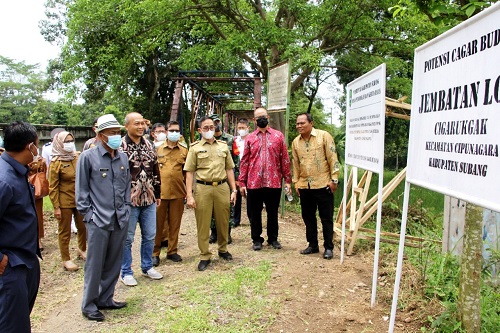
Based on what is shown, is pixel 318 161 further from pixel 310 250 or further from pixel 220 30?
pixel 220 30

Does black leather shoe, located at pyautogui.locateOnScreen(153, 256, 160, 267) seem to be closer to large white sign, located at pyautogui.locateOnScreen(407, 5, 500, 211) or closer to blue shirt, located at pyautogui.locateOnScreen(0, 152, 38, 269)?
blue shirt, located at pyautogui.locateOnScreen(0, 152, 38, 269)

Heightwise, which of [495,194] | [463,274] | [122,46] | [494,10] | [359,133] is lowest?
[463,274]

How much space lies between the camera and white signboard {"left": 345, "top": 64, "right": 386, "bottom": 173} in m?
3.42

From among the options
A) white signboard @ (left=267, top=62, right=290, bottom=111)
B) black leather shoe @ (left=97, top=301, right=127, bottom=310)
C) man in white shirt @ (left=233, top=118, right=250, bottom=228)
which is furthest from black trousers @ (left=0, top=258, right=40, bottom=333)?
white signboard @ (left=267, top=62, right=290, bottom=111)

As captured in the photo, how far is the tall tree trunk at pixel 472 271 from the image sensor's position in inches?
109

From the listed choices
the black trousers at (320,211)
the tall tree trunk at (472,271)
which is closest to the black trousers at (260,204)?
the black trousers at (320,211)

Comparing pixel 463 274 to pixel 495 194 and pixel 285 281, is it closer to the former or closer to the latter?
pixel 495 194

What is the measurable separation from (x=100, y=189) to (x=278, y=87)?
4244mm

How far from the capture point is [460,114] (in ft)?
6.88

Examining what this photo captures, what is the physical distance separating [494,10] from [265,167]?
3687 millimetres

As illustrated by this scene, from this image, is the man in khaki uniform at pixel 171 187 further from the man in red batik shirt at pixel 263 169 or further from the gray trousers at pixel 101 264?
the gray trousers at pixel 101 264

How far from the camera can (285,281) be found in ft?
14.0

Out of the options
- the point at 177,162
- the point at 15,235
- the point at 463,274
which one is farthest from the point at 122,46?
the point at 463,274

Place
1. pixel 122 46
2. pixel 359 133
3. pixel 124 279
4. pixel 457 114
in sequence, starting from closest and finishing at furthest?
1. pixel 457 114
2. pixel 359 133
3. pixel 124 279
4. pixel 122 46
